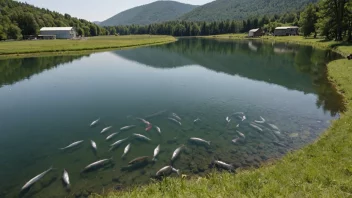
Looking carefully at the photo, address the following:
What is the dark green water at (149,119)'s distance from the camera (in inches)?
602

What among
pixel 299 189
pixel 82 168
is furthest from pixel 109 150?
pixel 299 189

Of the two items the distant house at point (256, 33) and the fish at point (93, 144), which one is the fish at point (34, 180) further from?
the distant house at point (256, 33)

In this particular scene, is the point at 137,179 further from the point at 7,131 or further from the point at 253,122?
the point at 7,131

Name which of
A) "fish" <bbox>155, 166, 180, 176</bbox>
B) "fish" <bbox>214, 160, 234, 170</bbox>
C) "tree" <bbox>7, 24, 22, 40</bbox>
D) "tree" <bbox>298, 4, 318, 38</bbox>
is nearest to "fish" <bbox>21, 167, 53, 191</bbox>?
"fish" <bbox>155, 166, 180, 176</bbox>

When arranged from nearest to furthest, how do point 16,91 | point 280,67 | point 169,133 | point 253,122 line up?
point 169,133 < point 253,122 < point 16,91 < point 280,67

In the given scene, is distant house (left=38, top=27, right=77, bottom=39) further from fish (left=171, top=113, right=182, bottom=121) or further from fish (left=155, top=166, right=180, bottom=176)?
fish (left=155, top=166, right=180, bottom=176)

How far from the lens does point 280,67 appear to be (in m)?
51.3

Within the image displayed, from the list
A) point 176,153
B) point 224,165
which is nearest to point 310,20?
point 224,165

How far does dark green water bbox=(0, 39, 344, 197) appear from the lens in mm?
15289

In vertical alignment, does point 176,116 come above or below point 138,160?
above

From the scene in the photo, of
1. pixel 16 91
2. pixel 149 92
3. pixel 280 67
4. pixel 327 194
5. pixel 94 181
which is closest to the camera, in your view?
pixel 327 194

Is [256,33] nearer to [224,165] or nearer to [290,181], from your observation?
[224,165]

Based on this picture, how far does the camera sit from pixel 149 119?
2339 centimetres

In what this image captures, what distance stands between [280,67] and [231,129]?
3632 cm
